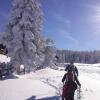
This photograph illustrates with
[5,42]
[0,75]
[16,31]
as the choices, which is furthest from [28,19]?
[0,75]

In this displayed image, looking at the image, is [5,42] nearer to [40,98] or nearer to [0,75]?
[0,75]

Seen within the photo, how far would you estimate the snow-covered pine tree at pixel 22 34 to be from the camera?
25.6m

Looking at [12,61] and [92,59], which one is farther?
[92,59]

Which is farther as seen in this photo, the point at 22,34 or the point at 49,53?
Result: the point at 49,53

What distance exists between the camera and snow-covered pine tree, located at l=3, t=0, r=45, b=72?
2556cm

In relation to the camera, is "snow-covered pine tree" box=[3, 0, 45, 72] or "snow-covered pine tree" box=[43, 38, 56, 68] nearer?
"snow-covered pine tree" box=[3, 0, 45, 72]

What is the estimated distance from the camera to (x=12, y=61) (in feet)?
83.0

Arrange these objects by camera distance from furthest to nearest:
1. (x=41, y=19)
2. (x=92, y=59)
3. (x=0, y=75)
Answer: (x=92, y=59)
(x=41, y=19)
(x=0, y=75)

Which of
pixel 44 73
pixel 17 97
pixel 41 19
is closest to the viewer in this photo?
pixel 17 97

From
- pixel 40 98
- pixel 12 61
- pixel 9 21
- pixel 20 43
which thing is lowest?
pixel 40 98

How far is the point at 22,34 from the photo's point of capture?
85.0 ft

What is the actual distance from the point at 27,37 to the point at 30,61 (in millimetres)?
2865

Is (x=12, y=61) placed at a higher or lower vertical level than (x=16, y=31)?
lower

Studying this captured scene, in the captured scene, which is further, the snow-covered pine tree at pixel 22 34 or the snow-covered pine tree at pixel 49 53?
the snow-covered pine tree at pixel 49 53
